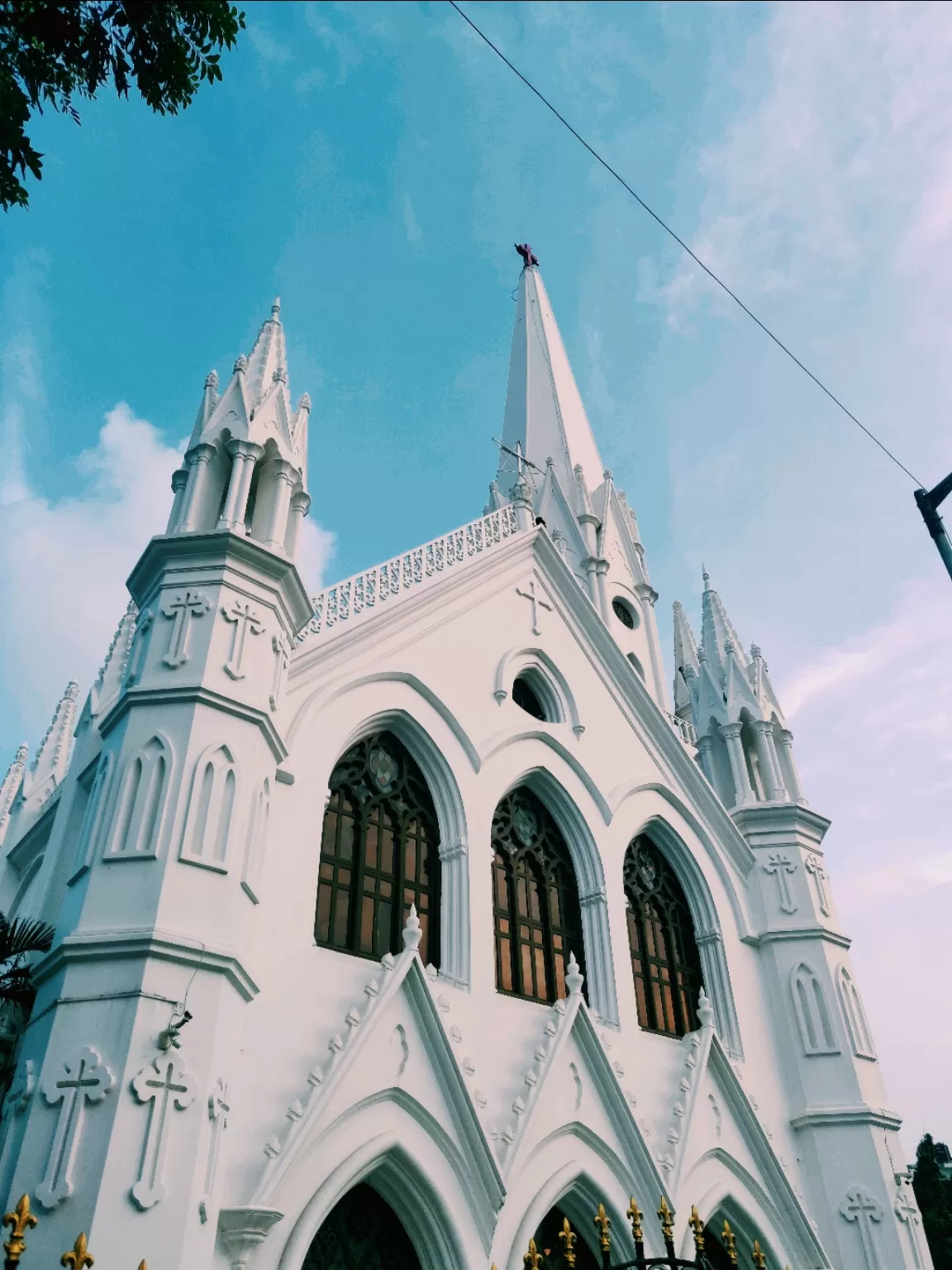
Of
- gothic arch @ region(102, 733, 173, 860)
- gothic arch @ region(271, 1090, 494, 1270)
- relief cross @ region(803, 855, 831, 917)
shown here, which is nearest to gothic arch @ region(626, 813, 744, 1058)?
relief cross @ region(803, 855, 831, 917)

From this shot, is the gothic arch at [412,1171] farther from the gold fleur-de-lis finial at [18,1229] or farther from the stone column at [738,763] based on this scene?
the stone column at [738,763]

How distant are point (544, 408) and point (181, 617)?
59.5 ft

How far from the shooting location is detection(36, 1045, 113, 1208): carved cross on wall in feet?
27.6

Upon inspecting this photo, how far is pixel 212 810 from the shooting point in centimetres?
1071

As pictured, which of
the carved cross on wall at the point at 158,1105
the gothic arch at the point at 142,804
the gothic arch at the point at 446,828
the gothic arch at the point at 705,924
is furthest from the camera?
the gothic arch at the point at 705,924

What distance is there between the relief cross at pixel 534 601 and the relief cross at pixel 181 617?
6.68 metres

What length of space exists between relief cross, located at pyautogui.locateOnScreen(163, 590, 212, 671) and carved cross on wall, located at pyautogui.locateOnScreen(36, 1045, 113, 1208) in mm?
4180

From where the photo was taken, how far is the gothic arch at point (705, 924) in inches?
626

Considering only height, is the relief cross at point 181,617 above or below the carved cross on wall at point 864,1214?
above

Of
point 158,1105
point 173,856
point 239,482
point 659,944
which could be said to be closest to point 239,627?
point 239,482

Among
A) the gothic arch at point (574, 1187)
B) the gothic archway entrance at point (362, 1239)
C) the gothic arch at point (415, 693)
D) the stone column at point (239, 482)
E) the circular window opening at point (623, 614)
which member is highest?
the circular window opening at point (623, 614)

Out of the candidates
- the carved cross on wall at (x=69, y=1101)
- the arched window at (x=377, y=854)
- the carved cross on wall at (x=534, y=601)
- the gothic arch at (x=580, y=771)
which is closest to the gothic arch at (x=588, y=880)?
the gothic arch at (x=580, y=771)

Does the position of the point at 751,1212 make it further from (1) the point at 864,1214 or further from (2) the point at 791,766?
(2) the point at 791,766

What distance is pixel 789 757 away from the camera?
768 inches
